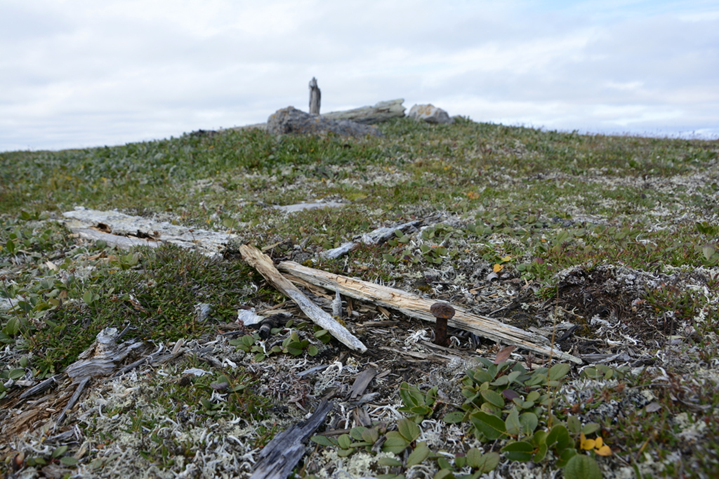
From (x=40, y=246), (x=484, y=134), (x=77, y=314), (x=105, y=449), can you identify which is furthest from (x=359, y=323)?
(x=484, y=134)

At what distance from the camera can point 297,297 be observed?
509cm

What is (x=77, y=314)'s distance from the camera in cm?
466

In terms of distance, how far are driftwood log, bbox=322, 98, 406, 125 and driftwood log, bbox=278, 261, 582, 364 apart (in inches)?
847

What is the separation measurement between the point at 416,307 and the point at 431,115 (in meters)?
21.9

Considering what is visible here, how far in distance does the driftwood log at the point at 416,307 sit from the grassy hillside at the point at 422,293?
148mm

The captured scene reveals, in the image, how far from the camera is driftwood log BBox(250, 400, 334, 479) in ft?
9.91

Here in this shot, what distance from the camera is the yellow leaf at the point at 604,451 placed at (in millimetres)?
2541

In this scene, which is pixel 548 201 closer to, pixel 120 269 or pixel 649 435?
pixel 649 435

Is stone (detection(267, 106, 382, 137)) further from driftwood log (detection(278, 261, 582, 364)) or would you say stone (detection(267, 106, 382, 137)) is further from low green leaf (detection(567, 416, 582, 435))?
low green leaf (detection(567, 416, 582, 435))

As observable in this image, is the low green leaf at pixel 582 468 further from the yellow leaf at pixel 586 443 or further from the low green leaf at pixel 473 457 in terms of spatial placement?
the low green leaf at pixel 473 457

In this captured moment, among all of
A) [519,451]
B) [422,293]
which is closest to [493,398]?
[519,451]

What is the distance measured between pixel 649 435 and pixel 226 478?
2.91m

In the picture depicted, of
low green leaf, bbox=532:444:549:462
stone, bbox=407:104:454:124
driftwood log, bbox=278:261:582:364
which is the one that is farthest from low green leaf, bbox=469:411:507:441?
stone, bbox=407:104:454:124

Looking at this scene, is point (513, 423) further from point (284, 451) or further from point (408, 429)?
point (284, 451)
